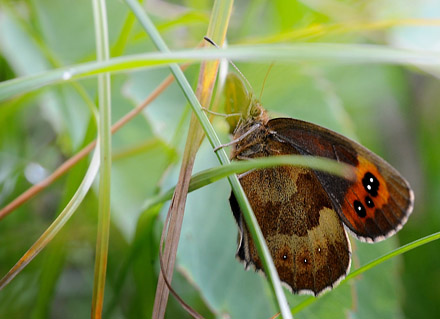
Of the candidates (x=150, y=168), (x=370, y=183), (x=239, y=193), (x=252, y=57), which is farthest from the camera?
(x=150, y=168)

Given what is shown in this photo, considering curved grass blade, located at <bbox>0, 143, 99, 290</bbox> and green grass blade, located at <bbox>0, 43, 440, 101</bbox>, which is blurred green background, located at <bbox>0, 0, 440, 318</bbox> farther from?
green grass blade, located at <bbox>0, 43, 440, 101</bbox>

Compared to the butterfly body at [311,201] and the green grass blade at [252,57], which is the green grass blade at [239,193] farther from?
the butterfly body at [311,201]

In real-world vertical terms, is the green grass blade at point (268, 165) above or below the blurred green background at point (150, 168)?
below

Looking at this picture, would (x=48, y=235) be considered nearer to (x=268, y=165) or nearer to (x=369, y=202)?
(x=268, y=165)

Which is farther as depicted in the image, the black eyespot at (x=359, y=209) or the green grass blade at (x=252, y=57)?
the black eyespot at (x=359, y=209)

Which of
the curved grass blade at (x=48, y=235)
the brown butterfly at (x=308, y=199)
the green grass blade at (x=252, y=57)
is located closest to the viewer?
the green grass blade at (x=252, y=57)

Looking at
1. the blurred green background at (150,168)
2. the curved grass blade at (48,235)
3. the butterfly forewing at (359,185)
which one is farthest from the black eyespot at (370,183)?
the curved grass blade at (48,235)

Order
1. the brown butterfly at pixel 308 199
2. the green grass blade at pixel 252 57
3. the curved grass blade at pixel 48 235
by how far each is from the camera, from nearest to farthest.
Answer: the green grass blade at pixel 252 57
the curved grass blade at pixel 48 235
the brown butterfly at pixel 308 199

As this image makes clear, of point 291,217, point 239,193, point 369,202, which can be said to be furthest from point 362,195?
point 239,193
